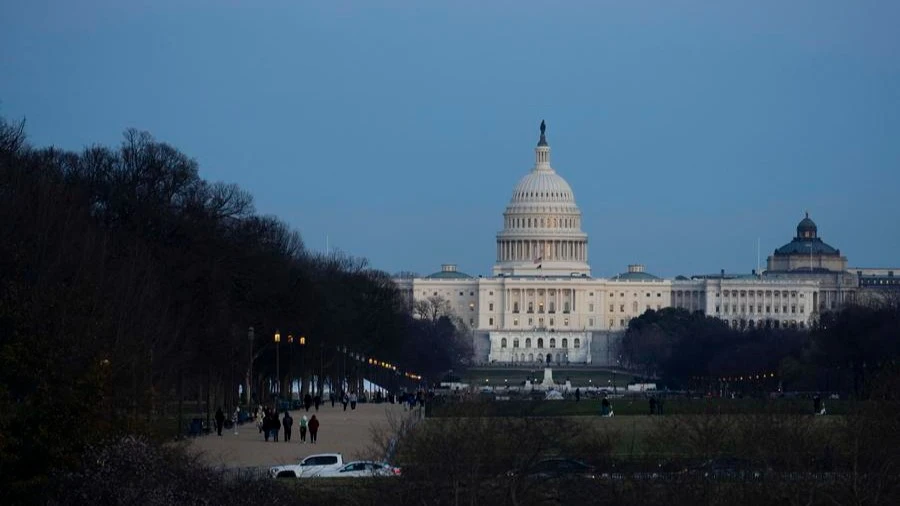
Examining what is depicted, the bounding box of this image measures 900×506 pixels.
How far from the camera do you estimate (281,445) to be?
55.4 m

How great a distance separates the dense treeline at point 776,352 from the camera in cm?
9500

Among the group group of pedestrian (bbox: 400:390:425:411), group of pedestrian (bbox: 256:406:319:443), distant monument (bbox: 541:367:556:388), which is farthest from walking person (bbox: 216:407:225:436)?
distant monument (bbox: 541:367:556:388)

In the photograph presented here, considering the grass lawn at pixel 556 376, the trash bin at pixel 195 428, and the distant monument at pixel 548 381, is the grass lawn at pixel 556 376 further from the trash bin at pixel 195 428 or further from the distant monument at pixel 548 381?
the trash bin at pixel 195 428

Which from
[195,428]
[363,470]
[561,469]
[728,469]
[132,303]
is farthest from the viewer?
[195,428]

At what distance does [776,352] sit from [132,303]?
70629 mm

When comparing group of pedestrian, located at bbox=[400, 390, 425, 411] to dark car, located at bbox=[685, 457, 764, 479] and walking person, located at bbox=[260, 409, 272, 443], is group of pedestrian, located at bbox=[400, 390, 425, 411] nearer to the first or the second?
walking person, located at bbox=[260, 409, 272, 443]

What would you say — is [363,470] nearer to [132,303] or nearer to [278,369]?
[132,303]

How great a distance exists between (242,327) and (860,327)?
3435 cm

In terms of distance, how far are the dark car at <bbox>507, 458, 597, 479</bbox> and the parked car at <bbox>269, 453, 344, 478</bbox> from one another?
5.80m

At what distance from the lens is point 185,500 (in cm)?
3516

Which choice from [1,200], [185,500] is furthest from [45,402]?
[1,200]

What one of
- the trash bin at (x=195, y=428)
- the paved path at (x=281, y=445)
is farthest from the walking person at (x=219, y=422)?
the trash bin at (x=195, y=428)

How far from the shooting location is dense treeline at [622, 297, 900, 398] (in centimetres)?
9500

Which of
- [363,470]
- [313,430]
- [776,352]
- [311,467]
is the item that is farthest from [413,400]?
[776,352]
